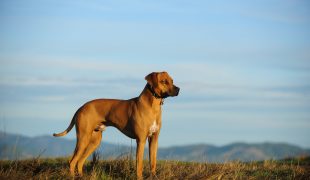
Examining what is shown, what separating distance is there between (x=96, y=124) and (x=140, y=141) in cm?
142

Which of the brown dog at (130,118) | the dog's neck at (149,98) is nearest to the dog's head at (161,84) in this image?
the brown dog at (130,118)

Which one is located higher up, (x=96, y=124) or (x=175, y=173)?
(x=96, y=124)

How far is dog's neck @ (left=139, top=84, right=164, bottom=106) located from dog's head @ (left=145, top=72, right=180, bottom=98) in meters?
A: 0.13

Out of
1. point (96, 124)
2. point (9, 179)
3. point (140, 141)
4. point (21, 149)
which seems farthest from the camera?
point (21, 149)

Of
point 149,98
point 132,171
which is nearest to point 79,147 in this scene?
point 132,171

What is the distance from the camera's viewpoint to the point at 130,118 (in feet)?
43.3

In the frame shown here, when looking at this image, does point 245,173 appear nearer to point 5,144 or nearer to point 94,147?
point 94,147

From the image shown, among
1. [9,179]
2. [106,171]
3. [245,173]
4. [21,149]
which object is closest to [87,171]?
[106,171]

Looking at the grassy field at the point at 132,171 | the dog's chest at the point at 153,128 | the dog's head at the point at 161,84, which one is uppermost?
the dog's head at the point at 161,84

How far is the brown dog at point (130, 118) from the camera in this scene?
12781 mm

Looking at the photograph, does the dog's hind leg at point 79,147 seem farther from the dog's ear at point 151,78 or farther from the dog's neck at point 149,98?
the dog's ear at point 151,78

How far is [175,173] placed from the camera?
506 inches

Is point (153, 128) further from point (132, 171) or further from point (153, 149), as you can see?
point (132, 171)

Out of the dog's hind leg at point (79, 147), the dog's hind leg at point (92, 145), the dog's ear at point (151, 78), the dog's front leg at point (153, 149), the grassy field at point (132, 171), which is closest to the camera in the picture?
the grassy field at point (132, 171)
